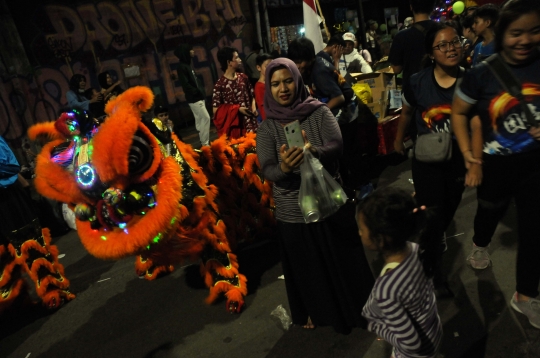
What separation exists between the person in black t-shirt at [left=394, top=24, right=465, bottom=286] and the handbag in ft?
0.33

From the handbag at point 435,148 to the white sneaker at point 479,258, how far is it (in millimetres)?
865

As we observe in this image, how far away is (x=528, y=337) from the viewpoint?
2156 millimetres

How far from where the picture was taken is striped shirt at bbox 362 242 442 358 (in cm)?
146

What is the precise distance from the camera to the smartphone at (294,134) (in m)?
2.01

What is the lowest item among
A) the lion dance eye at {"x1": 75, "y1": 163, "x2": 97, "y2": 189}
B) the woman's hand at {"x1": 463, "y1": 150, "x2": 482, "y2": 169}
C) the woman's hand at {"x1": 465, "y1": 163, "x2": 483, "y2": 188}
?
the woman's hand at {"x1": 465, "y1": 163, "x2": 483, "y2": 188}

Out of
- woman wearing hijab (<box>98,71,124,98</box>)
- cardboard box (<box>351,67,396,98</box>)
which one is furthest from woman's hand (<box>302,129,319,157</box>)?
woman wearing hijab (<box>98,71,124,98</box>)

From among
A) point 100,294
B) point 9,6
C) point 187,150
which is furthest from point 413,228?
point 9,6

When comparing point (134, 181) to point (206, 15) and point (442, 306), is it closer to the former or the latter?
point (442, 306)

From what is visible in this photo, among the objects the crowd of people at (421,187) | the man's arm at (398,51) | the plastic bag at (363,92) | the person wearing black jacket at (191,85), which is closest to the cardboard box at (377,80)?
the plastic bag at (363,92)

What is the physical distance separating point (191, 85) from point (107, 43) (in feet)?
12.2

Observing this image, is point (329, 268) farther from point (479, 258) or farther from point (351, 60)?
point (351, 60)

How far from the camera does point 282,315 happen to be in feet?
9.05

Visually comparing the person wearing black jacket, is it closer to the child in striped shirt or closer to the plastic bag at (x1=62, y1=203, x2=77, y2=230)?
the plastic bag at (x1=62, y1=203, x2=77, y2=230)

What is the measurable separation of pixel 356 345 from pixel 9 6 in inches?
Answer: 357
